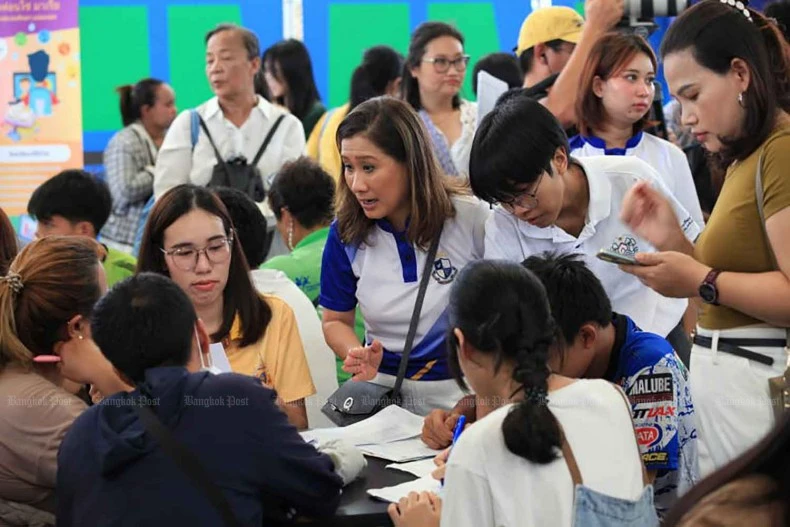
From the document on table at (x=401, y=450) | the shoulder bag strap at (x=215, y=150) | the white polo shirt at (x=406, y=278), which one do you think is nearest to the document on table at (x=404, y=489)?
the document on table at (x=401, y=450)

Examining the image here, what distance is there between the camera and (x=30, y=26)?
654 cm

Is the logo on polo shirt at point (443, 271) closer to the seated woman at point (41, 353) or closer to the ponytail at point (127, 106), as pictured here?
the seated woman at point (41, 353)

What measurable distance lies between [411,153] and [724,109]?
103cm

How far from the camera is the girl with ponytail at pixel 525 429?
1926 mm

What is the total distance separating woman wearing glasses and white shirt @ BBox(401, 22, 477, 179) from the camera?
4969 millimetres

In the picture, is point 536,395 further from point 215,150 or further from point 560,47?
point 215,150

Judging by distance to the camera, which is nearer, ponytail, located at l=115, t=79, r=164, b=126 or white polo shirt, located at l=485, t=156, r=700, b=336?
white polo shirt, located at l=485, t=156, r=700, b=336

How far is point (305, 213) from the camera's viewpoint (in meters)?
4.07

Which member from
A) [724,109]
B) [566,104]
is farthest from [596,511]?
[566,104]

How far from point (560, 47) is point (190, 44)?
3.37 m

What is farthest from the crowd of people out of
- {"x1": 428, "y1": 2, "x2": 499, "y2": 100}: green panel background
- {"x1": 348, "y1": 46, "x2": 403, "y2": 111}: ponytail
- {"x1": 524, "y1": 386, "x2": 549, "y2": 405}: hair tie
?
{"x1": 428, "y1": 2, "x2": 499, "y2": 100}: green panel background

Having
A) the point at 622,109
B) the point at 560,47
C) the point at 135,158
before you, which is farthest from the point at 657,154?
the point at 135,158

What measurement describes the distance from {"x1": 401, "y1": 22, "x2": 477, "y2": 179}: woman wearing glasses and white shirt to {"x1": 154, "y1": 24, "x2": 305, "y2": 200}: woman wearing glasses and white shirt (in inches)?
25.7

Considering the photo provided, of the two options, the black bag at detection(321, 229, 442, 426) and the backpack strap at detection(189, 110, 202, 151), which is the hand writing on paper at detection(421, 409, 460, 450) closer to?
the black bag at detection(321, 229, 442, 426)
